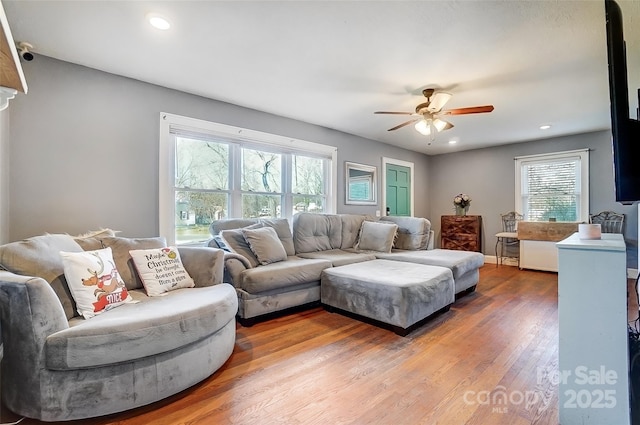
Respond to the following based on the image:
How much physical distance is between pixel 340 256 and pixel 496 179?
417 cm

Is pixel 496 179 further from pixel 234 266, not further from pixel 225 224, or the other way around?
pixel 234 266

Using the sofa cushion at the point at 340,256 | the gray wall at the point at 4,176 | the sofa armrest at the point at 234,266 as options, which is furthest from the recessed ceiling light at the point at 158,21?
the sofa cushion at the point at 340,256

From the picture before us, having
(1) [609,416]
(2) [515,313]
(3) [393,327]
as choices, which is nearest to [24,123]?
(3) [393,327]

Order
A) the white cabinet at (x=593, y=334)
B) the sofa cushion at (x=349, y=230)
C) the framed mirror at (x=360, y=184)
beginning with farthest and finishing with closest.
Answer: the framed mirror at (x=360, y=184) → the sofa cushion at (x=349, y=230) → the white cabinet at (x=593, y=334)

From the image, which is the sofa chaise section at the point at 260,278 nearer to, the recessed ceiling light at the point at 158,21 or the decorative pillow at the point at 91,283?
the decorative pillow at the point at 91,283

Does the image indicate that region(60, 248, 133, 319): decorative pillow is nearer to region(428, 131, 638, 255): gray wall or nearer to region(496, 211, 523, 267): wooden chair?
region(496, 211, 523, 267): wooden chair

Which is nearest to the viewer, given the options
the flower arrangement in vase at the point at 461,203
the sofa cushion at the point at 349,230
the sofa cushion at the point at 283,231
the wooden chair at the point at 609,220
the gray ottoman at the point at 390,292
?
the gray ottoman at the point at 390,292

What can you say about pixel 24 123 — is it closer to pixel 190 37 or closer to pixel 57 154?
pixel 57 154

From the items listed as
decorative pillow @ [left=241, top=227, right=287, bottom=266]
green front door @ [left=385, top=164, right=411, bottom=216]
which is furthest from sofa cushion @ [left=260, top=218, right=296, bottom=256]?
green front door @ [left=385, top=164, right=411, bottom=216]

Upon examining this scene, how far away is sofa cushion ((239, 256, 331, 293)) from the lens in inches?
106

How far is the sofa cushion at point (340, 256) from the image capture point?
3.51 m

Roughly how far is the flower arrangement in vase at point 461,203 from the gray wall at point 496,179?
0.09 m

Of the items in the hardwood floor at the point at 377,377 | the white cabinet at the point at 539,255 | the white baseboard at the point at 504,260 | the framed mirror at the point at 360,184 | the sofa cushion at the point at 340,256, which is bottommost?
the hardwood floor at the point at 377,377

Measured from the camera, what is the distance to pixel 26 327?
1377 mm
